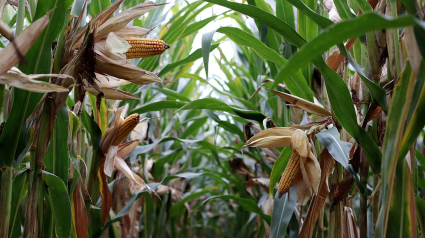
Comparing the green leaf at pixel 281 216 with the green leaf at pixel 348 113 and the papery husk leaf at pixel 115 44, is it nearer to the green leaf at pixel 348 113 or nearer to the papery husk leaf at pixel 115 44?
the green leaf at pixel 348 113

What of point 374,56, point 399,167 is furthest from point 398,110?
point 374,56

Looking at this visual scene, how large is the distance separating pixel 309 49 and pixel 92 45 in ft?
1.23

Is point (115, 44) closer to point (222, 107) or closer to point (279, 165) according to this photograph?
point (222, 107)

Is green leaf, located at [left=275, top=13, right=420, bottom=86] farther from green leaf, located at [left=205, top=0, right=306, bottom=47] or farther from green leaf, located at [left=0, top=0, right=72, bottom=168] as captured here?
green leaf, located at [left=0, top=0, right=72, bottom=168]

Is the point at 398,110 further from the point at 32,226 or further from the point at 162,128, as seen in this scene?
the point at 162,128

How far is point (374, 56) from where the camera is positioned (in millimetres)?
644

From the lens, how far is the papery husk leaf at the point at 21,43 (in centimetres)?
41

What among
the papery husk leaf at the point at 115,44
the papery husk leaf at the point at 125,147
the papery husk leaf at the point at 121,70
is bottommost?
the papery husk leaf at the point at 125,147

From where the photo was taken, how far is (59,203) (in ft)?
1.92

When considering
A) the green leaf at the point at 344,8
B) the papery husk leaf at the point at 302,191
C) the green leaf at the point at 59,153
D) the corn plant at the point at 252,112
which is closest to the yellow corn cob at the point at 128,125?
the corn plant at the point at 252,112

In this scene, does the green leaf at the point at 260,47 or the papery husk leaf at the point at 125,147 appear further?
the papery husk leaf at the point at 125,147

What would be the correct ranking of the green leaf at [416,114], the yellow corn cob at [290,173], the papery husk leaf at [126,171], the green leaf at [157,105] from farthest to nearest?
1. the green leaf at [157,105]
2. the papery husk leaf at [126,171]
3. the yellow corn cob at [290,173]
4. the green leaf at [416,114]

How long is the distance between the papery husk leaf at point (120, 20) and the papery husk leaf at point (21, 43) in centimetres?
17

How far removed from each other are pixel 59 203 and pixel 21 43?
31 cm
